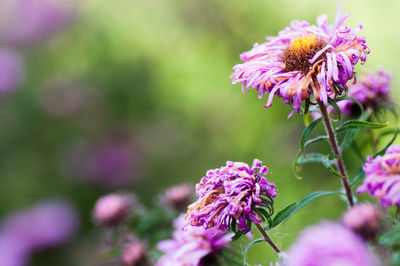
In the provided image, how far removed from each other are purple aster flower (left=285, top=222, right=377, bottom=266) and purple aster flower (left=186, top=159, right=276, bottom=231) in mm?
164

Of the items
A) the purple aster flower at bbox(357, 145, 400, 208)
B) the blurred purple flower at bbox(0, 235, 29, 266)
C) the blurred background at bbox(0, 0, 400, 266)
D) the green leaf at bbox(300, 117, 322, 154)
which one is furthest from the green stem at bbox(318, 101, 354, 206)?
the blurred purple flower at bbox(0, 235, 29, 266)

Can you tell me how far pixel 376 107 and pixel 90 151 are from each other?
1.23 metres

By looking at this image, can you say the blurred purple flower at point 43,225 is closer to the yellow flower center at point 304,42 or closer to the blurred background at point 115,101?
the blurred background at point 115,101

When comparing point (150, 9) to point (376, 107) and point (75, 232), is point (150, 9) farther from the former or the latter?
point (376, 107)

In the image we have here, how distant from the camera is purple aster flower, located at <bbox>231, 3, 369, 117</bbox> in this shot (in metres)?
0.48

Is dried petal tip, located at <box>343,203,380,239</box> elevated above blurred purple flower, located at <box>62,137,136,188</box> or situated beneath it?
situated beneath

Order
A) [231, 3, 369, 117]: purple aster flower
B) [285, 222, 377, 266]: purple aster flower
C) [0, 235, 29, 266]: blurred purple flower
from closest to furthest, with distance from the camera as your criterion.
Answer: [285, 222, 377, 266]: purple aster flower
[231, 3, 369, 117]: purple aster flower
[0, 235, 29, 266]: blurred purple flower

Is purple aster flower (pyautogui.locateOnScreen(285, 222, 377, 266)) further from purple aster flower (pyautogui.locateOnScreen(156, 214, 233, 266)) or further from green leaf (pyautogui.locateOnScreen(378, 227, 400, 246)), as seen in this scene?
purple aster flower (pyautogui.locateOnScreen(156, 214, 233, 266))

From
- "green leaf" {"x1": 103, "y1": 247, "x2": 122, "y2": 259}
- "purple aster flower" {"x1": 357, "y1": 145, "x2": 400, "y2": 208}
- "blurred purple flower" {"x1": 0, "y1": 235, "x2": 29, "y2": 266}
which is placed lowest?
"purple aster flower" {"x1": 357, "y1": 145, "x2": 400, "y2": 208}

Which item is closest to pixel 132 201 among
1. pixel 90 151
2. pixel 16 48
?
pixel 90 151

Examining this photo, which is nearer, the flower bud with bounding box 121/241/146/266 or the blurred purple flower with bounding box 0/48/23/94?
the flower bud with bounding box 121/241/146/266

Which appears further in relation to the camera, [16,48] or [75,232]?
[16,48]

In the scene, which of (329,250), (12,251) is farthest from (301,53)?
(12,251)

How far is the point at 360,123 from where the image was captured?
0.51m
